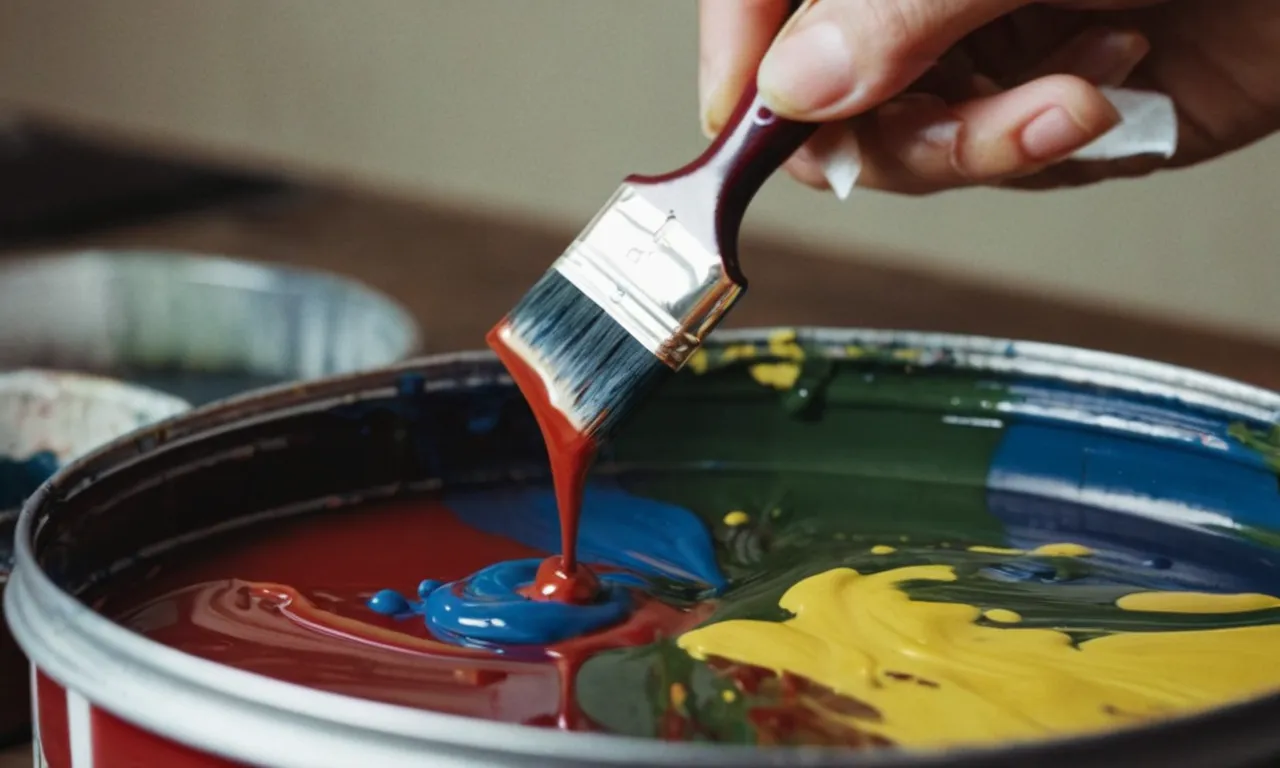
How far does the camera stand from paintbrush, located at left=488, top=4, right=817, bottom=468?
0.81 metres

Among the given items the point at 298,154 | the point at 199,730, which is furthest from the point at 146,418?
the point at 298,154

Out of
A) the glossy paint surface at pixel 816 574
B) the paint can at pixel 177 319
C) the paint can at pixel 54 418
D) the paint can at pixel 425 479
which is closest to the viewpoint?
the paint can at pixel 425 479

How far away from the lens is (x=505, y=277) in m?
2.01

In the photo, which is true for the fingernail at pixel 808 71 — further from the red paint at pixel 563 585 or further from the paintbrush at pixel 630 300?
the red paint at pixel 563 585

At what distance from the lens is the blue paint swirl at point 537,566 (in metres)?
0.76

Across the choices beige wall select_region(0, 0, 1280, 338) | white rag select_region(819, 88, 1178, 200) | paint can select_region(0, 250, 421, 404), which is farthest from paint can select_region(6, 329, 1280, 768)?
beige wall select_region(0, 0, 1280, 338)

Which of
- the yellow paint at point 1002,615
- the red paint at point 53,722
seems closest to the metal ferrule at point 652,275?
the yellow paint at point 1002,615

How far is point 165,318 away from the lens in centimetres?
168

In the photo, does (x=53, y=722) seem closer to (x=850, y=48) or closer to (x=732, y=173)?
(x=732, y=173)

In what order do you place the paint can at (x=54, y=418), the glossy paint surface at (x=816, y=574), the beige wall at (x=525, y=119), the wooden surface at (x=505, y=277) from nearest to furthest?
the glossy paint surface at (x=816, y=574) < the paint can at (x=54, y=418) < the wooden surface at (x=505, y=277) < the beige wall at (x=525, y=119)

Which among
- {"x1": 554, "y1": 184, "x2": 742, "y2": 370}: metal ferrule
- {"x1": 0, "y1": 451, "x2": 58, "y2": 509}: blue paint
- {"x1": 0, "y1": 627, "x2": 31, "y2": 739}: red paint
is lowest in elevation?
{"x1": 0, "y1": 627, "x2": 31, "y2": 739}: red paint

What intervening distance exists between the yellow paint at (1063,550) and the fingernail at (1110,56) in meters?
0.39

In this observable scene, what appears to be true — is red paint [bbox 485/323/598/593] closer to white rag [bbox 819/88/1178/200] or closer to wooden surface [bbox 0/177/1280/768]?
white rag [bbox 819/88/1178/200]

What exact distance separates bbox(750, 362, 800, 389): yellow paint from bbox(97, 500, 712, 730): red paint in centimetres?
23
